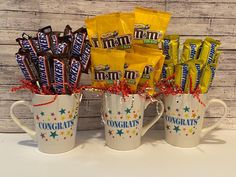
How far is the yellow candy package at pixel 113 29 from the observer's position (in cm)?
68

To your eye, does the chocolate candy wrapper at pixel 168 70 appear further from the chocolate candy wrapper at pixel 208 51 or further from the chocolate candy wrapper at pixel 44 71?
the chocolate candy wrapper at pixel 44 71

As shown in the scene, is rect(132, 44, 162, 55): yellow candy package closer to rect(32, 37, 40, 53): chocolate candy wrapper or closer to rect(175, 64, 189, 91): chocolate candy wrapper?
rect(175, 64, 189, 91): chocolate candy wrapper

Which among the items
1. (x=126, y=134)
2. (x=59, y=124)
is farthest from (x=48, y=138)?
(x=126, y=134)

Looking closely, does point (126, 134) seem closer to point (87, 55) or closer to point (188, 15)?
point (87, 55)

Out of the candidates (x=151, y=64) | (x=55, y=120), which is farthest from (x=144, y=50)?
(x=55, y=120)

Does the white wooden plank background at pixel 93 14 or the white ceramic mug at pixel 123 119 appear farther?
the white wooden plank background at pixel 93 14

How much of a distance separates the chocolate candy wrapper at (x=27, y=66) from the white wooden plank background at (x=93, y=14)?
0.57ft

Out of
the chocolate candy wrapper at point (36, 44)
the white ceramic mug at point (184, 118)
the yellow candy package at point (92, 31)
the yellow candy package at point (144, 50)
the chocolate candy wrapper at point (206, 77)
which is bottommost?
the white ceramic mug at point (184, 118)

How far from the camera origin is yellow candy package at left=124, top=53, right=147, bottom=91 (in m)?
0.68

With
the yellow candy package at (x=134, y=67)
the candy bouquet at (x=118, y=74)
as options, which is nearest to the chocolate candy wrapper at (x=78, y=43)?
the candy bouquet at (x=118, y=74)

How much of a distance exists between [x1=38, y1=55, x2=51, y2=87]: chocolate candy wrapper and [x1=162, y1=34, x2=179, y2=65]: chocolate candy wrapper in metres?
0.28

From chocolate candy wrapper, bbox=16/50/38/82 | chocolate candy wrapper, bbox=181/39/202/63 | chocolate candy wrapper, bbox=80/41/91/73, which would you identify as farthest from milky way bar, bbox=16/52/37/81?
chocolate candy wrapper, bbox=181/39/202/63

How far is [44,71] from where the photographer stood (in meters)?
0.66

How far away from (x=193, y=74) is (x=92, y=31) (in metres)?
0.25
